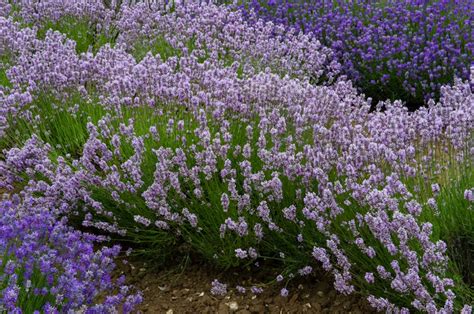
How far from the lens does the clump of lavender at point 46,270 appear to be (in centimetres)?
235

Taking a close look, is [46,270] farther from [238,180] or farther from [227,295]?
[238,180]

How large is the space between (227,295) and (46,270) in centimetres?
97

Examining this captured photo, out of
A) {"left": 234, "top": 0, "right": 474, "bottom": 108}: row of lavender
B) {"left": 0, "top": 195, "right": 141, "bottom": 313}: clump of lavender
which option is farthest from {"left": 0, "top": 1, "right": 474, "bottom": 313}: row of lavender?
{"left": 234, "top": 0, "right": 474, "bottom": 108}: row of lavender

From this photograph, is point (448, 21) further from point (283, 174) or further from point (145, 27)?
point (283, 174)

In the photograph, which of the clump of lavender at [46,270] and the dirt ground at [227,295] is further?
the dirt ground at [227,295]

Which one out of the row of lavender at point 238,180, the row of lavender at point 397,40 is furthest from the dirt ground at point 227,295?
the row of lavender at point 397,40

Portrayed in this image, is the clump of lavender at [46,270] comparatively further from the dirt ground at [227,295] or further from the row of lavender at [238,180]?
the dirt ground at [227,295]

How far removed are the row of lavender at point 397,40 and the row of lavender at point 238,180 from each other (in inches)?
82.6

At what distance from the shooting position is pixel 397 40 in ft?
20.4

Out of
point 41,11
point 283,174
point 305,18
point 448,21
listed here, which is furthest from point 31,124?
point 448,21

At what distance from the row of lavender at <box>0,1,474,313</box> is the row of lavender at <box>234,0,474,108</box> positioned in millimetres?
2098

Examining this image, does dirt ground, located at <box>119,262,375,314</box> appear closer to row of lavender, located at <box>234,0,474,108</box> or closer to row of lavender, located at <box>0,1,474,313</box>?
row of lavender, located at <box>0,1,474,313</box>

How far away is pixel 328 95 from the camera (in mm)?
3572

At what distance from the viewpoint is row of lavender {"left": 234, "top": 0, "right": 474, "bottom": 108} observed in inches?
233
